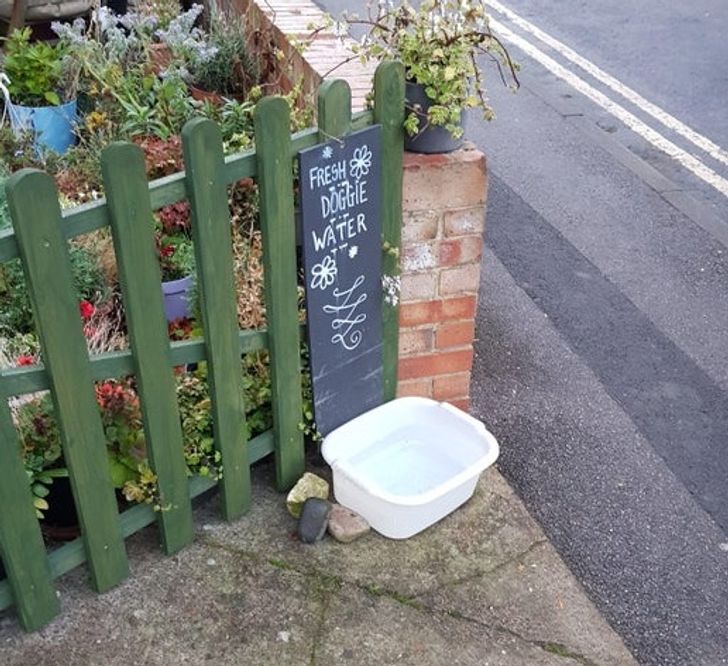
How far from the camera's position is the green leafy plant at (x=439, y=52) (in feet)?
8.96

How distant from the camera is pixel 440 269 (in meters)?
3.10

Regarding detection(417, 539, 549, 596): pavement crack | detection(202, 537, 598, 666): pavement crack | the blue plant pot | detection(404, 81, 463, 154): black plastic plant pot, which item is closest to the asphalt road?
detection(417, 539, 549, 596): pavement crack

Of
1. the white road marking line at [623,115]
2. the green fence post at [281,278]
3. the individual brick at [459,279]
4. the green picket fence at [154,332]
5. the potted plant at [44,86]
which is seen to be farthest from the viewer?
the white road marking line at [623,115]

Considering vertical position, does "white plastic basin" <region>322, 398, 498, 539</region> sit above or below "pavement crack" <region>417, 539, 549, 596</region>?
above

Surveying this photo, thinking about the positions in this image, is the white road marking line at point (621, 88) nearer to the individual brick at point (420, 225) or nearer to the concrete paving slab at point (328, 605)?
the individual brick at point (420, 225)

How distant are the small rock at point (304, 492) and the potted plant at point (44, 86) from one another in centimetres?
232

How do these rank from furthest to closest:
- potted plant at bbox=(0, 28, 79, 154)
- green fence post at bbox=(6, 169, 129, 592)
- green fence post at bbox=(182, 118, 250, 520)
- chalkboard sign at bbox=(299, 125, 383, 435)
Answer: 1. potted plant at bbox=(0, 28, 79, 154)
2. chalkboard sign at bbox=(299, 125, 383, 435)
3. green fence post at bbox=(182, 118, 250, 520)
4. green fence post at bbox=(6, 169, 129, 592)

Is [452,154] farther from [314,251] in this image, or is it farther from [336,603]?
[336,603]

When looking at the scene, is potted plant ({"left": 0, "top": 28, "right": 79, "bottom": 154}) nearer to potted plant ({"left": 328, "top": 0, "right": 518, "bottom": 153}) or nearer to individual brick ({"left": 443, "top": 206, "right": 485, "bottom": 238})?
potted plant ({"left": 328, "top": 0, "right": 518, "bottom": 153})

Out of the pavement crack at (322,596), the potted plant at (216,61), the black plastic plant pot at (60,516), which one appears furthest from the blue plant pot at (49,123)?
the pavement crack at (322,596)

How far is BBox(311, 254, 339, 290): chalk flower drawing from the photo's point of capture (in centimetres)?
281

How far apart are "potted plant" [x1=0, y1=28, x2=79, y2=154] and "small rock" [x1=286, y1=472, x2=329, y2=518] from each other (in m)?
2.32

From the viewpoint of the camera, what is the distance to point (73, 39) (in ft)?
14.4

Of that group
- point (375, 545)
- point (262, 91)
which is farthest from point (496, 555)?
point (262, 91)
